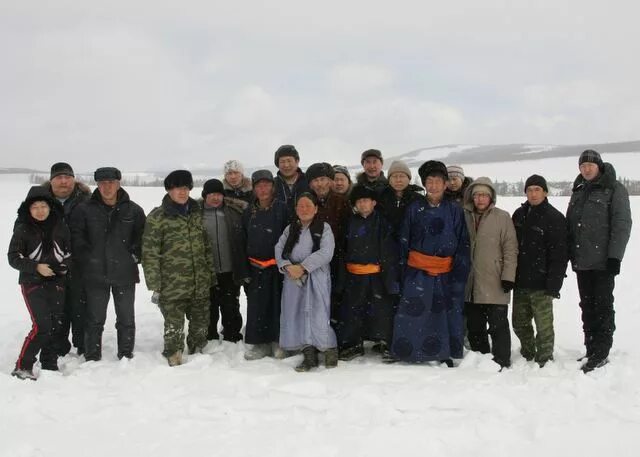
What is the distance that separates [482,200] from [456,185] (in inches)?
22.3

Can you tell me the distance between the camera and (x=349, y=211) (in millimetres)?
5164

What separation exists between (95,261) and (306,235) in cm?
214

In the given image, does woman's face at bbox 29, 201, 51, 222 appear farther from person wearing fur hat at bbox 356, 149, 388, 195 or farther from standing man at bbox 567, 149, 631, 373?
standing man at bbox 567, 149, 631, 373

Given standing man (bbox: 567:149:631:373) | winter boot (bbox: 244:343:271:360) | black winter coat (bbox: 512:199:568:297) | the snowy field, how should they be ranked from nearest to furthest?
the snowy field, standing man (bbox: 567:149:631:373), black winter coat (bbox: 512:199:568:297), winter boot (bbox: 244:343:271:360)

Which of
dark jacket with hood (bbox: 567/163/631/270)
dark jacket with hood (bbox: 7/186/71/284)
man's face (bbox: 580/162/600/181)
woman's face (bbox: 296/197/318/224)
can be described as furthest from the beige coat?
dark jacket with hood (bbox: 7/186/71/284)

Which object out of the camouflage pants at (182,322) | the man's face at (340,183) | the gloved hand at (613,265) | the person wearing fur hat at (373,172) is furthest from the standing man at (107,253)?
the gloved hand at (613,265)

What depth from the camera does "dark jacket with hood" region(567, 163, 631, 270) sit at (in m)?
4.50

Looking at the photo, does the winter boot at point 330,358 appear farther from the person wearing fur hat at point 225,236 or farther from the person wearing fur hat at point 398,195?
the person wearing fur hat at point 398,195

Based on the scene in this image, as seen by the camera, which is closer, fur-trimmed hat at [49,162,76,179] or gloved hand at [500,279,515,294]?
gloved hand at [500,279,515,294]

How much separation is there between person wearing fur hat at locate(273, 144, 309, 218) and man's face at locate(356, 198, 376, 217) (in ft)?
2.15

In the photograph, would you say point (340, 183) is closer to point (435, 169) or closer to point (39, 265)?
point (435, 169)

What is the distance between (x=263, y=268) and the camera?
5.20m

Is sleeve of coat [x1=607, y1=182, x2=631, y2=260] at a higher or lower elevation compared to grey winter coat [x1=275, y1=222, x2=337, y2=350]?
higher

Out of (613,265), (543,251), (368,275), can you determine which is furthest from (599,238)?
(368,275)
